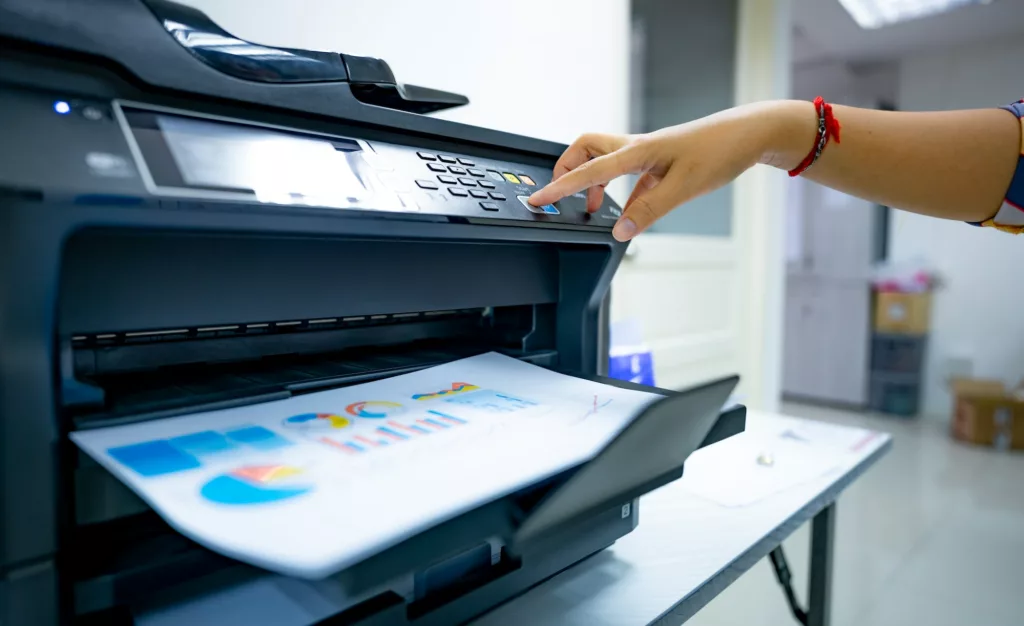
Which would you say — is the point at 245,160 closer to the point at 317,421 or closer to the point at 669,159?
the point at 317,421

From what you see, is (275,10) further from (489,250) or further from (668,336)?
(668,336)

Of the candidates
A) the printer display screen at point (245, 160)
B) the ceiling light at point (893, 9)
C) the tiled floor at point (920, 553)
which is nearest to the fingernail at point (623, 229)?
the printer display screen at point (245, 160)

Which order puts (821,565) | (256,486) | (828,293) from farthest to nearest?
(828,293) → (821,565) → (256,486)

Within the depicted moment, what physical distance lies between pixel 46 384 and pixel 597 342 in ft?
1.48

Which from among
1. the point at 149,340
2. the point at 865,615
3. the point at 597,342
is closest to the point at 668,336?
the point at 865,615

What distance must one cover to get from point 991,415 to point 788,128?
10.6 feet

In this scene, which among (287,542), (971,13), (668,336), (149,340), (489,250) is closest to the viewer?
(287,542)

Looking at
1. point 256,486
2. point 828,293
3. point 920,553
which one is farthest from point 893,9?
point 256,486

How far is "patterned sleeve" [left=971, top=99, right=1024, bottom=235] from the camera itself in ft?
2.27

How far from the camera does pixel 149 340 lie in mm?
414

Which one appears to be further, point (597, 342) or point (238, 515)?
point (597, 342)

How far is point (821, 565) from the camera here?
37.3 inches

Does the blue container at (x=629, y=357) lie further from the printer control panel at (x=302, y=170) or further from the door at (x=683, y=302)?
the printer control panel at (x=302, y=170)

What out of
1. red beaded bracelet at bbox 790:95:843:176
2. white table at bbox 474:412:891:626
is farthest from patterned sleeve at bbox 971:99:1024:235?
white table at bbox 474:412:891:626
